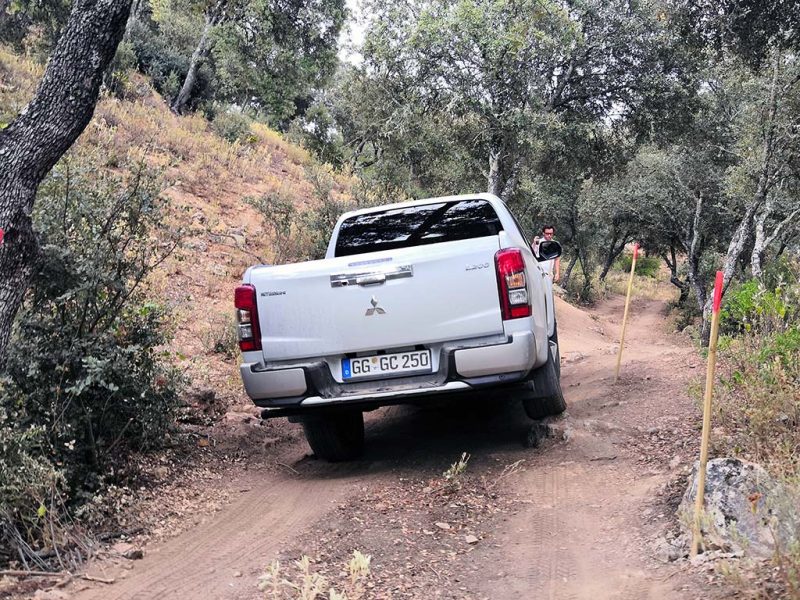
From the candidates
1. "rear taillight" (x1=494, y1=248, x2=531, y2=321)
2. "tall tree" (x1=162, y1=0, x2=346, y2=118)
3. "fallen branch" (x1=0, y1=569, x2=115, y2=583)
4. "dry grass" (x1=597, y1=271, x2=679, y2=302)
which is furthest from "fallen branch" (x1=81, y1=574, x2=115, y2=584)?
"dry grass" (x1=597, y1=271, x2=679, y2=302)

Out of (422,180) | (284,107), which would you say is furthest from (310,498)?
(422,180)

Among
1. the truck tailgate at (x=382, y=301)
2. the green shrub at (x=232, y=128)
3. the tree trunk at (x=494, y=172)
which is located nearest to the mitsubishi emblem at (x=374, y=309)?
the truck tailgate at (x=382, y=301)

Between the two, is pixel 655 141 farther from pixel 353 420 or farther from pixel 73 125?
pixel 73 125

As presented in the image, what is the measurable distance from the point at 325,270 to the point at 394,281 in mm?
477

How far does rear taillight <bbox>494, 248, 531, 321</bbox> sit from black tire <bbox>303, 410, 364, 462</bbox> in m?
1.52

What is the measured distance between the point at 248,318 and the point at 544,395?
7.14 feet

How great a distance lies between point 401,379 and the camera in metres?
4.81

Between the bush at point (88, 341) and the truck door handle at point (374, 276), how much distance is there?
145 centimetres

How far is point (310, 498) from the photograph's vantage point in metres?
4.84

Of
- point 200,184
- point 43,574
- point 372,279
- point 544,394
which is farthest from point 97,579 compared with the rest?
point 200,184

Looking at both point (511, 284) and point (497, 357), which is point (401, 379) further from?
point (511, 284)

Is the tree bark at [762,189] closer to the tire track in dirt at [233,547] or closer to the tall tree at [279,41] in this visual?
the tall tree at [279,41]

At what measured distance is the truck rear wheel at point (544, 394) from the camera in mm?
5172

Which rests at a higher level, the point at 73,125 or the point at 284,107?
the point at 284,107
